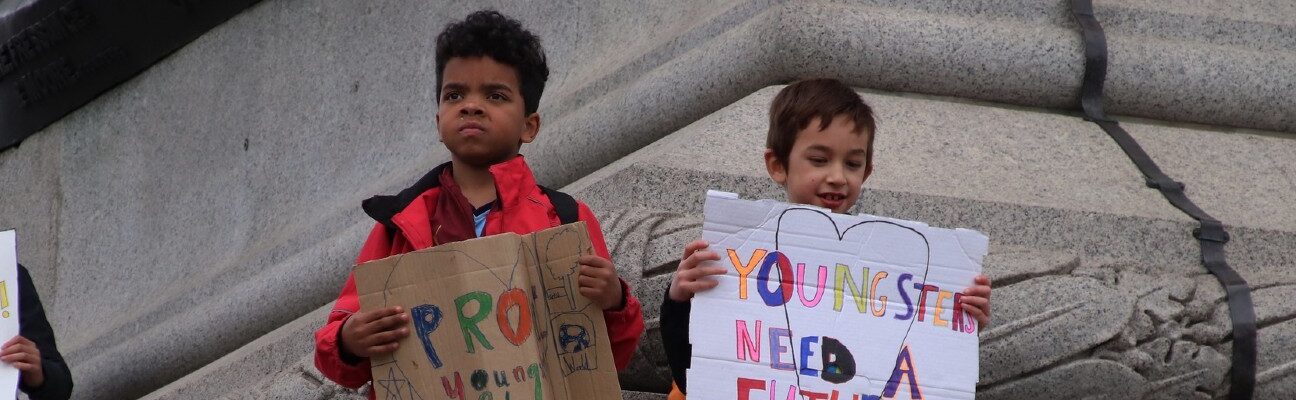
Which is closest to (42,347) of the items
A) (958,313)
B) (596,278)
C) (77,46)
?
(596,278)

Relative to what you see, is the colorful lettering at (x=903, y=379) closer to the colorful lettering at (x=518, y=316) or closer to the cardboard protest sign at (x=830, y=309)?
the cardboard protest sign at (x=830, y=309)

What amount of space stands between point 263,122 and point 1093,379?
3877 mm

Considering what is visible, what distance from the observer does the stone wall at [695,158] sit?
4.51 meters

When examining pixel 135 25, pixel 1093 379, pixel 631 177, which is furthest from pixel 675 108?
pixel 135 25

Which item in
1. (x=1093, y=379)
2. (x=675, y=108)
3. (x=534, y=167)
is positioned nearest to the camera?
(x=1093, y=379)

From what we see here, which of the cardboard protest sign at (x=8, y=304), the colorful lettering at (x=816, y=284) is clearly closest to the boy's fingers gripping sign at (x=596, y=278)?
the colorful lettering at (x=816, y=284)

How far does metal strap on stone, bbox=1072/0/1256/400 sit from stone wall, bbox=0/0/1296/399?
4cm

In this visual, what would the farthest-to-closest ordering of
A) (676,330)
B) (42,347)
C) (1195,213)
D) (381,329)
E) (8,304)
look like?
1. (1195,213)
2. (42,347)
3. (8,304)
4. (676,330)
5. (381,329)

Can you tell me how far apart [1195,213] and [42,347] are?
3.01 m

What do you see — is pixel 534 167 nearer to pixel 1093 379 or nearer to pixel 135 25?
pixel 1093 379

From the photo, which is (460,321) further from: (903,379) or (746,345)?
(903,379)

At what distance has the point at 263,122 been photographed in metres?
7.13

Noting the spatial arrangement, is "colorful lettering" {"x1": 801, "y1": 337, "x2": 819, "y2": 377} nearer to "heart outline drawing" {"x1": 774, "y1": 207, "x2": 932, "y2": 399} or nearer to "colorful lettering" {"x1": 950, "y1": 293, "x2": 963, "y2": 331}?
"heart outline drawing" {"x1": 774, "y1": 207, "x2": 932, "y2": 399}

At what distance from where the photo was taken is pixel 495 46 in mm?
4078
